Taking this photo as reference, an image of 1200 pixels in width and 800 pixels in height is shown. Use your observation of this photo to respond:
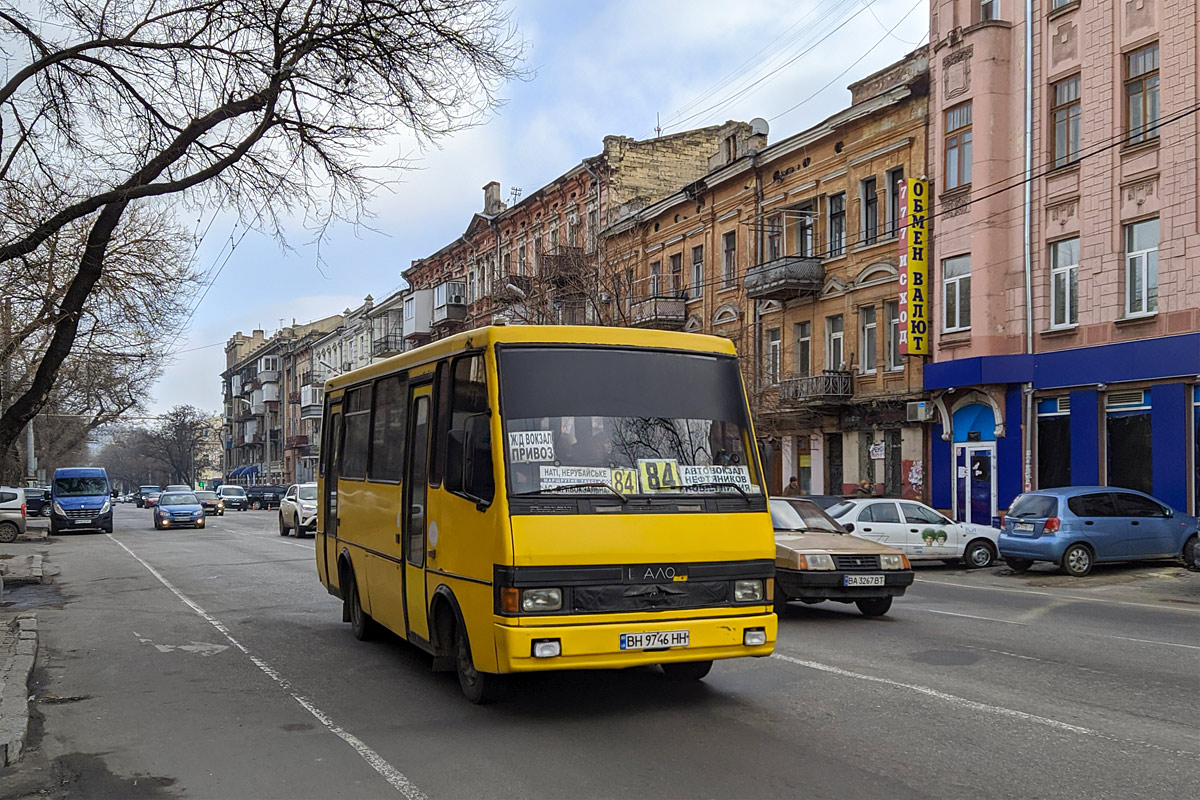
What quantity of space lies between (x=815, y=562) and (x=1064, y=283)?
1584 cm

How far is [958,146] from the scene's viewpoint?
28.2 metres

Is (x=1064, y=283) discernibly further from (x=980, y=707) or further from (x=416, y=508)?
(x=416, y=508)

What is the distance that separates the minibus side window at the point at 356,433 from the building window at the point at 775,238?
983 inches

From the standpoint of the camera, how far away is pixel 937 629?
12.2 metres

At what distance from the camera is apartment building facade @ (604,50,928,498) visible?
30.5 m

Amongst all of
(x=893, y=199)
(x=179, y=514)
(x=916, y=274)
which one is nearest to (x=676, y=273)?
(x=893, y=199)

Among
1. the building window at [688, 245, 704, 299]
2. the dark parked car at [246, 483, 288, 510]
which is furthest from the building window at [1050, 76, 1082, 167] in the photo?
the dark parked car at [246, 483, 288, 510]

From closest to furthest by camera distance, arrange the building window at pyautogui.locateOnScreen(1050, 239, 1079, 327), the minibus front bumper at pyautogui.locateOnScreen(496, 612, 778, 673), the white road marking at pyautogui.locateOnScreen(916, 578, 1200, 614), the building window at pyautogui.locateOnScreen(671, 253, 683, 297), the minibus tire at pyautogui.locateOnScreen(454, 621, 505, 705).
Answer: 1. the minibus front bumper at pyautogui.locateOnScreen(496, 612, 778, 673)
2. the minibus tire at pyautogui.locateOnScreen(454, 621, 505, 705)
3. the white road marking at pyautogui.locateOnScreen(916, 578, 1200, 614)
4. the building window at pyautogui.locateOnScreen(1050, 239, 1079, 327)
5. the building window at pyautogui.locateOnScreen(671, 253, 683, 297)

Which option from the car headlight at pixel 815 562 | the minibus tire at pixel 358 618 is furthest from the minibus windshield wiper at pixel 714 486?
the car headlight at pixel 815 562

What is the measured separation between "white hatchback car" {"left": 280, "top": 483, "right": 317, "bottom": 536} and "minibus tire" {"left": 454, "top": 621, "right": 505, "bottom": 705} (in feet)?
79.0

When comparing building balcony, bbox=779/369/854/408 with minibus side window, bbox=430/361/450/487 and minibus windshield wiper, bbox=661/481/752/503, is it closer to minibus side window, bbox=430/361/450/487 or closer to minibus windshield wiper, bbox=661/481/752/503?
minibus side window, bbox=430/361/450/487

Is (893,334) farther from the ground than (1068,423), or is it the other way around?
(893,334)

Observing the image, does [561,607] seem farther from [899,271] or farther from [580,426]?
[899,271]

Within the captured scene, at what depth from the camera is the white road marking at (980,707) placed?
22.8 ft
